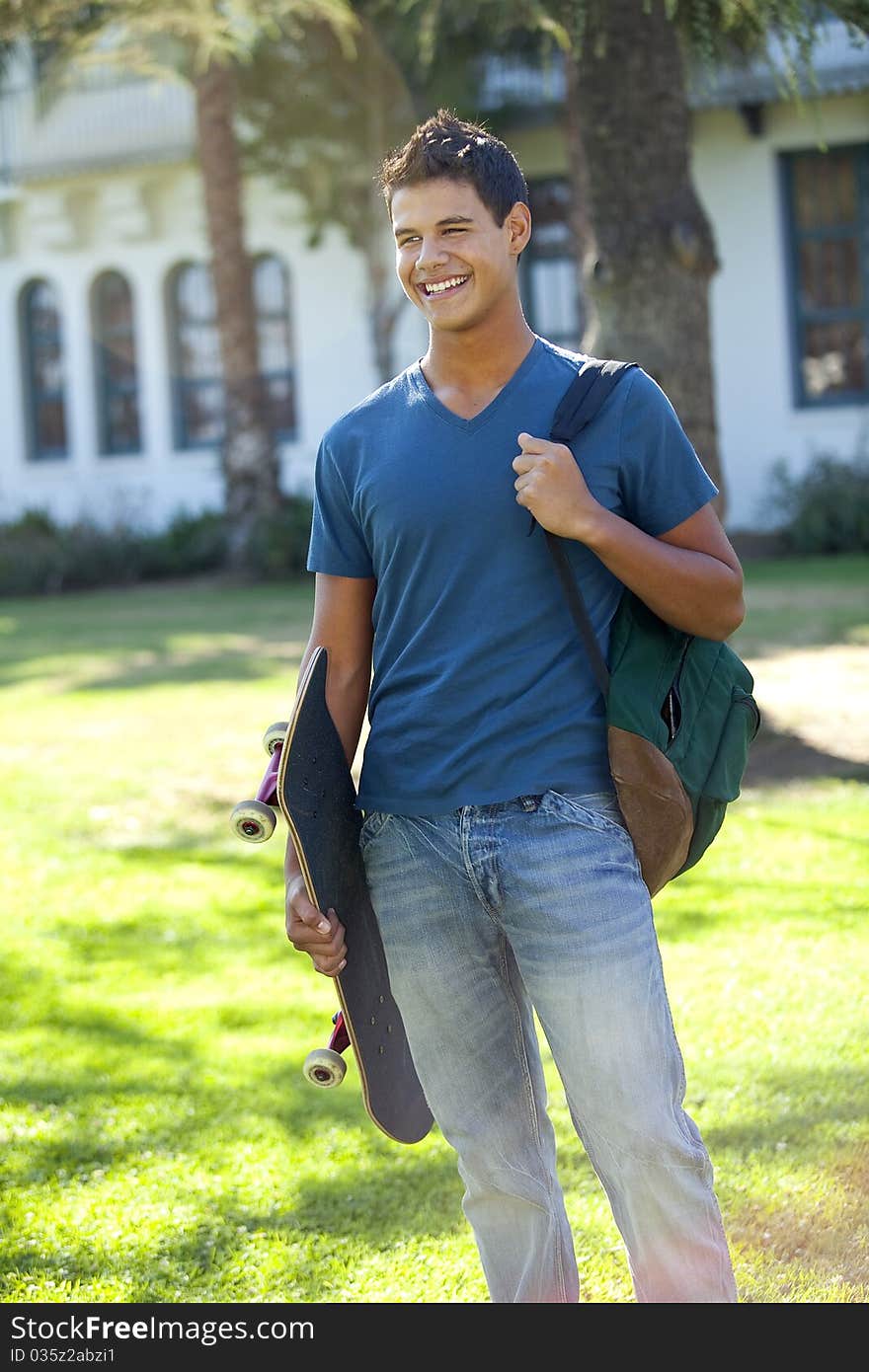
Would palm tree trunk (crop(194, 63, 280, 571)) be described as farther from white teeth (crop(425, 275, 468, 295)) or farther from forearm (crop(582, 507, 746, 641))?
forearm (crop(582, 507, 746, 641))

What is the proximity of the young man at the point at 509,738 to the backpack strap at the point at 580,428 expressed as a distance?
27mm

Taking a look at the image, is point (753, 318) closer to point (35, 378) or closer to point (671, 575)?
point (35, 378)

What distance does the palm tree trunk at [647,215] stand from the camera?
8633 millimetres

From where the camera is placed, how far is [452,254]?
9.36ft

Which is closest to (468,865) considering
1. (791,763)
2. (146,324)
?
(791,763)

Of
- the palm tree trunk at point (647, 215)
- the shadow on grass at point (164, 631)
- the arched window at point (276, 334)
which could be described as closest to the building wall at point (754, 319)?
the shadow on grass at point (164, 631)

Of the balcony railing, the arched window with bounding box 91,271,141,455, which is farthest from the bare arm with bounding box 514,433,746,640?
the arched window with bounding box 91,271,141,455

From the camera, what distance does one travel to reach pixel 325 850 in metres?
2.94

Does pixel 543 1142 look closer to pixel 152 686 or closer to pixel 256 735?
pixel 256 735

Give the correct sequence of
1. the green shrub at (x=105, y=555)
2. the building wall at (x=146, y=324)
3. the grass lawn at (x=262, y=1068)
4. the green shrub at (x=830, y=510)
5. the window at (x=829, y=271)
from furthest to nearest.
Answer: the building wall at (x=146, y=324), the green shrub at (x=105, y=555), the window at (x=829, y=271), the green shrub at (x=830, y=510), the grass lawn at (x=262, y=1068)

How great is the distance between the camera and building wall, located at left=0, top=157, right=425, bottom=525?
2350 cm

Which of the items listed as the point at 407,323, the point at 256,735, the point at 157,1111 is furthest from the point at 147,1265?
the point at 407,323

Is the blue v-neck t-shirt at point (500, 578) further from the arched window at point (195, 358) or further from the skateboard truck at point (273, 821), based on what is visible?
the arched window at point (195, 358)

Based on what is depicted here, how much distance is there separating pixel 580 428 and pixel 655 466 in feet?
0.45
